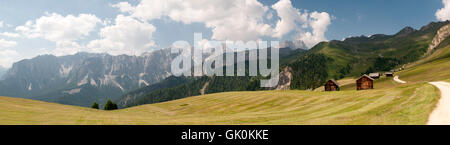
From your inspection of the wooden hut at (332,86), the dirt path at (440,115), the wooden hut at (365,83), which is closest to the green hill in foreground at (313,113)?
the dirt path at (440,115)

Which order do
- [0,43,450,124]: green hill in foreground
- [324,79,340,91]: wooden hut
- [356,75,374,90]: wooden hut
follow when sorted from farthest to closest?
[324,79,340,91]: wooden hut, [356,75,374,90]: wooden hut, [0,43,450,124]: green hill in foreground

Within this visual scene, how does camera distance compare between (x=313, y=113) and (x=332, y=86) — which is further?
(x=332, y=86)

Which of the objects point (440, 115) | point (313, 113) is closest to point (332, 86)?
point (313, 113)

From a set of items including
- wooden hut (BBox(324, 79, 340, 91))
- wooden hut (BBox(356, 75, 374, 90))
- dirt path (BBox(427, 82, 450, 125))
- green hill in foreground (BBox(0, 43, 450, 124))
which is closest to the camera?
dirt path (BBox(427, 82, 450, 125))

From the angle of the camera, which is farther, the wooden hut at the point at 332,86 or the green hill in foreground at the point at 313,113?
the wooden hut at the point at 332,86

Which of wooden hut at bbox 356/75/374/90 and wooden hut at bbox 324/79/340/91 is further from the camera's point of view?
wooden hut at bbox 324/79/340/91

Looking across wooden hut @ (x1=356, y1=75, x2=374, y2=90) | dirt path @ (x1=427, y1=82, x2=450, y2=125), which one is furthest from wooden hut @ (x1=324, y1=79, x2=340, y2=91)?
dirt path @ (x1=427, y1=82, x2=450, y2=125)

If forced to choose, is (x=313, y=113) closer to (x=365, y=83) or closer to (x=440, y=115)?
(x=440, y=115)

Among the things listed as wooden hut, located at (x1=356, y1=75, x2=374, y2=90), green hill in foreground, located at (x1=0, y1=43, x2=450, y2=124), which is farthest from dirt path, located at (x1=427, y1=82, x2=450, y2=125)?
wooden hut, located at (x1=356, y1=75, x2=374, y2=90)

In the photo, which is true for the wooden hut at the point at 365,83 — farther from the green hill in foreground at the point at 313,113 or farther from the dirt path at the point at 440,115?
the dirt path at the point at 440,115

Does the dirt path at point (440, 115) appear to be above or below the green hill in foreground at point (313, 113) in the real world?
above

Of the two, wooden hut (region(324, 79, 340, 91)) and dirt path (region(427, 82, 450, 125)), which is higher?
dirt path (region(427, 82, 450, 125))

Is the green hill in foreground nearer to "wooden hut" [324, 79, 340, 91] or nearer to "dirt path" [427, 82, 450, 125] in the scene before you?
"dirt path" [427, 82, 450, 125]
